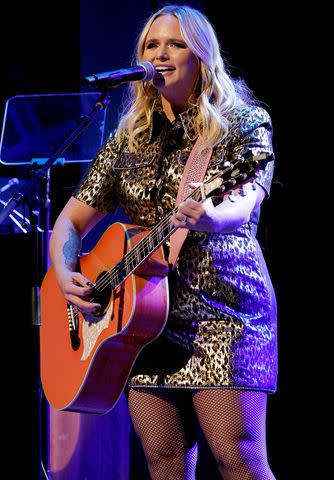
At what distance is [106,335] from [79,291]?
23 centimetres

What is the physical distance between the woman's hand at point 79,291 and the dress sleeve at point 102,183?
0.26 metres

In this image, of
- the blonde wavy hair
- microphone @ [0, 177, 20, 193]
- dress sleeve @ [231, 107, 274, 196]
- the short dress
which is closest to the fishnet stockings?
the short dress

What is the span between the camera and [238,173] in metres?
2.00

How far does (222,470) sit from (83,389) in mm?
528

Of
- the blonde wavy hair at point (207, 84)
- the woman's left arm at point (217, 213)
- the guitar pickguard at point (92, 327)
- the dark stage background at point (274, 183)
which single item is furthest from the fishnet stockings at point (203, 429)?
the dark stage background at point (274, 183)

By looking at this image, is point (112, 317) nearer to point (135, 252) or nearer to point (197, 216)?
point (135, 252)

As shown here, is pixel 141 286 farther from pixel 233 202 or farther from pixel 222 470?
pixel 222 470

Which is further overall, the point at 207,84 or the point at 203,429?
the point at 207,84

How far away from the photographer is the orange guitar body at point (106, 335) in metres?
2.25

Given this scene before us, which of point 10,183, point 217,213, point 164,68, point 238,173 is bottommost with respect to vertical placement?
point 217,213

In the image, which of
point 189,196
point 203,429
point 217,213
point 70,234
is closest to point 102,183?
point 70,234

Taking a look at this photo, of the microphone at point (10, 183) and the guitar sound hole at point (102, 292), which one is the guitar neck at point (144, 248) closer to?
the guitar sound hole at point (102, 292)

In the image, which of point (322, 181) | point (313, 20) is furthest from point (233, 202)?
point (313, 20)

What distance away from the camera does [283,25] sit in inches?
138
